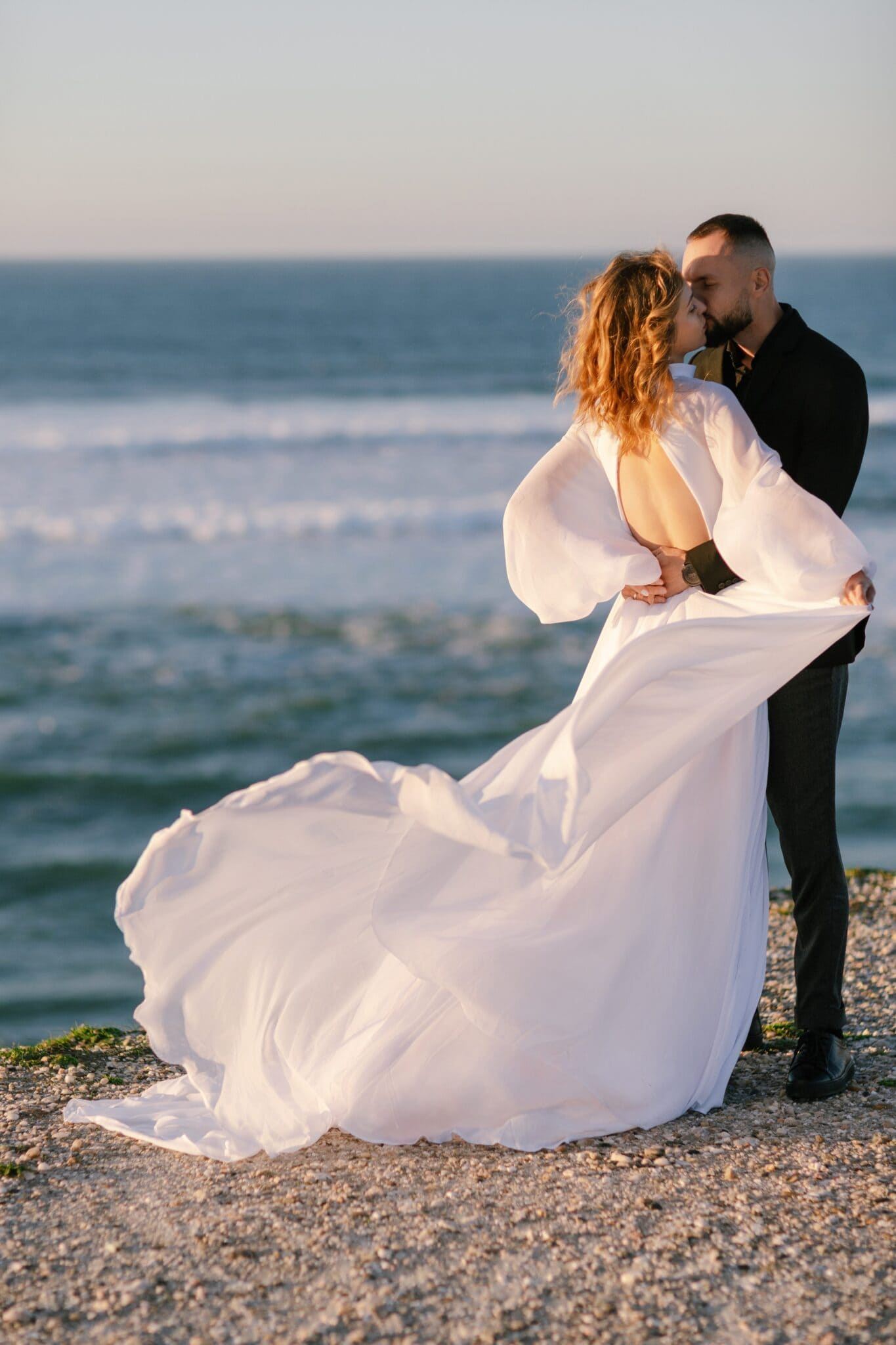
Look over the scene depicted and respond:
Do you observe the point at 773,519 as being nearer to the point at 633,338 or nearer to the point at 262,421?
the point at 633,338

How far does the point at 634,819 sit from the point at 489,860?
0.41m

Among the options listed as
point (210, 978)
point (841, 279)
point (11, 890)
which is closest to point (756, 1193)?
point (210, 978)

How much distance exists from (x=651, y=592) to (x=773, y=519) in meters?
0.45

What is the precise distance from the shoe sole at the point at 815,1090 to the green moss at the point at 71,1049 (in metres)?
2.18

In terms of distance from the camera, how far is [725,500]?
11.1ft

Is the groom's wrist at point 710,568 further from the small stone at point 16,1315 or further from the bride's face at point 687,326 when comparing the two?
the small stone at point 16,1315

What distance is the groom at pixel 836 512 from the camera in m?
3.52

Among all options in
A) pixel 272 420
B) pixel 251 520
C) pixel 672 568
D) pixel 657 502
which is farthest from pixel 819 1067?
pixel 272 420

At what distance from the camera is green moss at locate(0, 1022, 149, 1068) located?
4.17 meters

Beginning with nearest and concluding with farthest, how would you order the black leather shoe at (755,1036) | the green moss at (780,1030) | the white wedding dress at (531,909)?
the white wedding dress at (531,909) → the black leather shoe at (755,1036) → the green moss at (780,1030)

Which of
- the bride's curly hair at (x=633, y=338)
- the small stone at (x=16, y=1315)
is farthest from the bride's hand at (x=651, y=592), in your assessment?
the small stone at (x=16, y=1315)

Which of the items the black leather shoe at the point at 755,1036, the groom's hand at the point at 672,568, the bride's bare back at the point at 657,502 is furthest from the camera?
the black leather shoe at the point at 755,1036

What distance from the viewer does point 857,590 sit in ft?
10.9

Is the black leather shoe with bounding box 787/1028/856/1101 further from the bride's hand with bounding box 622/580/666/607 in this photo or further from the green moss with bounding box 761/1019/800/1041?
the bride's hand with bounding box 622/580/666/607
